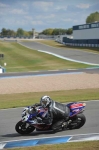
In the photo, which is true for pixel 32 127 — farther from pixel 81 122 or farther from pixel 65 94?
pixel 65 94

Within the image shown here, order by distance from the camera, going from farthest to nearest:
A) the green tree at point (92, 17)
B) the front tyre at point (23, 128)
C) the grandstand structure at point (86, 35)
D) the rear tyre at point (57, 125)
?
the green tree at point (92, 17) → the grandstand structure at point (86, 35) → the rear tyre at point (57, 125) → the front tyre at point (23, 128)

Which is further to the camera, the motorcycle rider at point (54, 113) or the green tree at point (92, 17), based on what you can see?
the green tree at point (92, 17)

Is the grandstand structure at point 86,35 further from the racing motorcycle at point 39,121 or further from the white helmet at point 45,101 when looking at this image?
the white helmet at point 45,101

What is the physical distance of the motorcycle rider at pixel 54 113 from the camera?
11219mm

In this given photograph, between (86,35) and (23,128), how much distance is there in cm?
6710

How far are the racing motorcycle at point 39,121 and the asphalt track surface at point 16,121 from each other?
192mm

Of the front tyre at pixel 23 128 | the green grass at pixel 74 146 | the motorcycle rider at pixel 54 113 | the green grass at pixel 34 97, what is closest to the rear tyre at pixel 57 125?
the motorcycle rider at pixel 54 113

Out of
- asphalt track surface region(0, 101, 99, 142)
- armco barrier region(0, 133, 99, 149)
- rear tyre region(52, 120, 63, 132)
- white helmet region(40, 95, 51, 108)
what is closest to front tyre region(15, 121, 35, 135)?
asphalt track surface region(0, 101, 99, 142)

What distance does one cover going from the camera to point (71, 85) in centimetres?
2577

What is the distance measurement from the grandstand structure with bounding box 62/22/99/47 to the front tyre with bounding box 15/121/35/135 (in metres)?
57.8

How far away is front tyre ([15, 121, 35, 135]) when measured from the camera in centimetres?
1138

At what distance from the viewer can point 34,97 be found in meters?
20.4

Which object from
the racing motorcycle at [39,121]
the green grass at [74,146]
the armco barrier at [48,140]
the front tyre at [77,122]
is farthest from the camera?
the front tyre at [77,122]

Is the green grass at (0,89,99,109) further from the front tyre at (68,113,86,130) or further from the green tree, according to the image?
the green tree
